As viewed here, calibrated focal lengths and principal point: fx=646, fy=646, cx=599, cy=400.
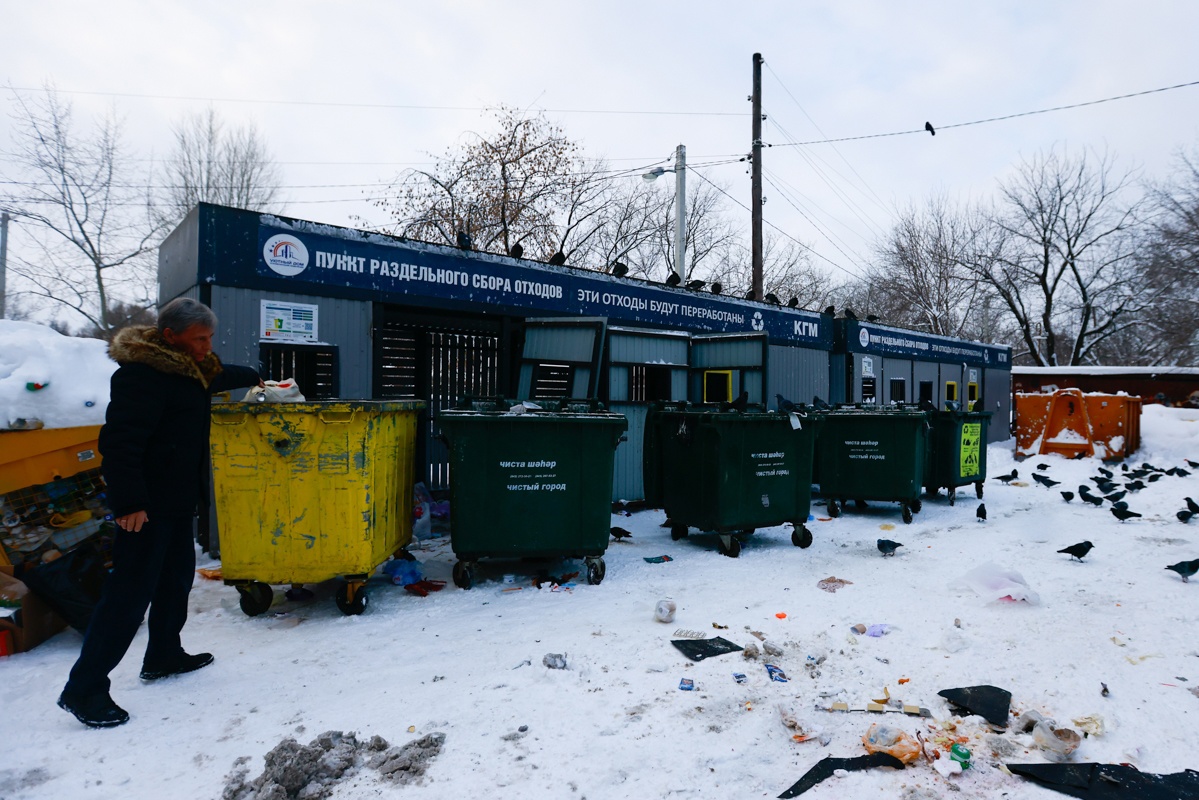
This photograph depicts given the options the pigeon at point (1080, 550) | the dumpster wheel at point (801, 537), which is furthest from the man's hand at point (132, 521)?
the pigeon at point (1080, 550)

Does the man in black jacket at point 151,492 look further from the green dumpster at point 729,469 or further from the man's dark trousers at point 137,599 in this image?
the green dumpster at point 729,469

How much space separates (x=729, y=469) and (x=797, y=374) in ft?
23.0

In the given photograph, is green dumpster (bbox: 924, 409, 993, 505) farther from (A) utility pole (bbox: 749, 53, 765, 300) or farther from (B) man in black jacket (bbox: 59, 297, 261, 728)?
(B) man in black jacket (bbox: 59, 297, 261, 728)

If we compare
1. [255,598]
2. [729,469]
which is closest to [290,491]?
[255,598]

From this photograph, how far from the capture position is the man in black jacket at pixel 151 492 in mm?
2861

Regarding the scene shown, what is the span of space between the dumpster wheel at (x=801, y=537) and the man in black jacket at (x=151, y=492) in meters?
5.03

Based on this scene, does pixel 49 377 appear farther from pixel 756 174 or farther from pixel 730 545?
pixel 756 174

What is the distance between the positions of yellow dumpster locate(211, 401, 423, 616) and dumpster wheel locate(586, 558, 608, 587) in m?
1.70

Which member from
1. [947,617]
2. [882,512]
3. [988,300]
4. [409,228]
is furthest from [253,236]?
[988,300]

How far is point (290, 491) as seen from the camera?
410 centimetres

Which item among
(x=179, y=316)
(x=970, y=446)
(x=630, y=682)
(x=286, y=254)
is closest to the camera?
(x=179, y=316)

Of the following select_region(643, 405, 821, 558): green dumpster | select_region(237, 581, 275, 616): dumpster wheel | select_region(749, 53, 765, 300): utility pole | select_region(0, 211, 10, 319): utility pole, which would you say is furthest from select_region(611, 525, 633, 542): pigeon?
select_region(0, 211, 10, 319): utility pole

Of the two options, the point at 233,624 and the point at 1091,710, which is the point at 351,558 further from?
the point at 1091,710

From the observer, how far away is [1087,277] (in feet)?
101
